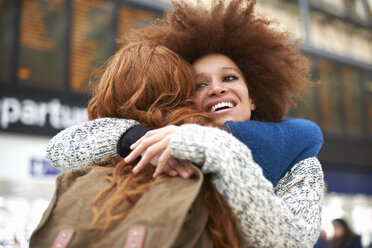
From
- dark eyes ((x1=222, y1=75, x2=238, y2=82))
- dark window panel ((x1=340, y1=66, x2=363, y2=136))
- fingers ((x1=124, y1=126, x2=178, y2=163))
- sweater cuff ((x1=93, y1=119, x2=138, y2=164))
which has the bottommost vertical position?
dark window panel ((x1=340, y1=66, x2=363, y2=136))

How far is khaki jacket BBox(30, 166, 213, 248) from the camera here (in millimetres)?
934

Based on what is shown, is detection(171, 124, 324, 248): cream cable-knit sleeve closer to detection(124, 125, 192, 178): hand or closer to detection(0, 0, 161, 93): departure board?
detection(124, 125, 192, 178): hand

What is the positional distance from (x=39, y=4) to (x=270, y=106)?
4.40 meters

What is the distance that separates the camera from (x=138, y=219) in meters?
0.96

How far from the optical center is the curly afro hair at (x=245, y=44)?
5.86 ft

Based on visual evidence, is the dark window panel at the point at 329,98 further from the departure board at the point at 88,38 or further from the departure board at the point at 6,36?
the departure board at the point at 6,36

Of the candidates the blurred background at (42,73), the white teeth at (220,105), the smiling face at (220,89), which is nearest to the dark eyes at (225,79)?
the smiling face at (220,89)

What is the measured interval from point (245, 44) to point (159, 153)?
0.93 m

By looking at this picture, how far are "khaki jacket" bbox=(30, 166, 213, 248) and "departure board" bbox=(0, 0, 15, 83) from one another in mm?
4326

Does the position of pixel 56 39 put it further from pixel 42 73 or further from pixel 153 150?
pixel 153 150

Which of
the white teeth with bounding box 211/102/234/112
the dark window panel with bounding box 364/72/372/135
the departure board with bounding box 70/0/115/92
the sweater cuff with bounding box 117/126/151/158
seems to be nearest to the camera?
the sweater cuff with bounding box 117/126/151/158

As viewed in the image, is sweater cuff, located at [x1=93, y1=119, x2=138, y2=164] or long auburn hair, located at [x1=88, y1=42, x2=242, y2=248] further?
sweater cuff, located at [x1=93, y1=119, x2=138, y2=164]

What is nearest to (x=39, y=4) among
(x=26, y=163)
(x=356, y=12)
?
(x=26, y=163)

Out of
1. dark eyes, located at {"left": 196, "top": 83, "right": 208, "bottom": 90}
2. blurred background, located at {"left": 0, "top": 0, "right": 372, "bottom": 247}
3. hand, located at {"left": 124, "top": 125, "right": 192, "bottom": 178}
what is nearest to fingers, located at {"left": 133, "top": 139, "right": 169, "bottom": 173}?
hand, located at {"left": 124, "top": 125, "right": 192, "bottom": 178}
